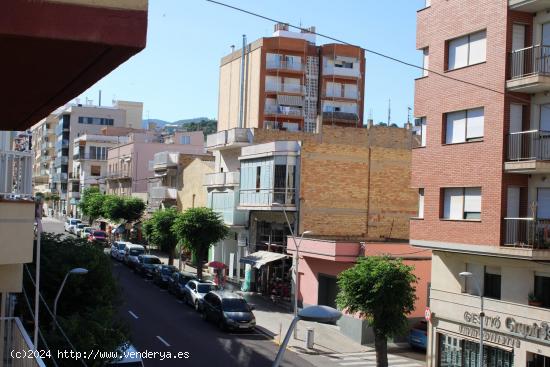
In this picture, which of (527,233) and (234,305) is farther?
(234,305)

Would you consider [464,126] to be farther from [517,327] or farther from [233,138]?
[233,138]

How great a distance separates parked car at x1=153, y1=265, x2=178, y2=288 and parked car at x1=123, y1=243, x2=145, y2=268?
7383 mm

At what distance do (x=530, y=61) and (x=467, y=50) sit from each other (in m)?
2.73

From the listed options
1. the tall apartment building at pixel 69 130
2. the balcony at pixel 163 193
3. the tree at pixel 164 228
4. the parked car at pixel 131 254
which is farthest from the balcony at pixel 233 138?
the tall apartment building at pixel 69 130

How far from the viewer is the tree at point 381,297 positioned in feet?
80.3

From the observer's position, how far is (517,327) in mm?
21344

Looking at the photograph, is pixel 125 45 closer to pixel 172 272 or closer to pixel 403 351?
pixel 403 351

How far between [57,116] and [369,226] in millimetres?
97306

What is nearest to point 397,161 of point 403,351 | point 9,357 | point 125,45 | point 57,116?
point 403,351

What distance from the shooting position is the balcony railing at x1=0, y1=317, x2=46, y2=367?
27.7ft

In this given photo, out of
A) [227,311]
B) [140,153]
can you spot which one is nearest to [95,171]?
[140,153]

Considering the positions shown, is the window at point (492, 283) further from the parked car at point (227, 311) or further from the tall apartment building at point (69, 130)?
the tall apartment building at point (69, 130)

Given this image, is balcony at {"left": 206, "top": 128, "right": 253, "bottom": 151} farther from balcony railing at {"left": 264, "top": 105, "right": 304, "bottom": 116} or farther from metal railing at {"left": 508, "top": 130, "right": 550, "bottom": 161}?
metal railing at {"left": 508, "top": 130, "right": 550, "bottom": 161}

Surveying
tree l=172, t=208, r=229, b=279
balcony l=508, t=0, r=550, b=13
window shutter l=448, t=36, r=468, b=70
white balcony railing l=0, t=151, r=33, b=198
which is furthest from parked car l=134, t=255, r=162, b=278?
white balcony railing l=0, t=151, r=33, b=198
